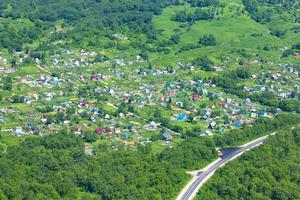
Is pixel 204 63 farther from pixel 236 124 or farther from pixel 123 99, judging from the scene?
pixel 236 124

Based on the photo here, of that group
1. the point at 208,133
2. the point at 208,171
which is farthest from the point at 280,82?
the point at 208,171

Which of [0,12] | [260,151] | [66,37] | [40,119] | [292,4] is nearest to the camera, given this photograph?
[260,151]

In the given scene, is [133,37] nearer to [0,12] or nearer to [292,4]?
[0,12]

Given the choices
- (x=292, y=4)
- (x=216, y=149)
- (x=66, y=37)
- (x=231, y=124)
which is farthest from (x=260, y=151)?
(x=292, y=4)

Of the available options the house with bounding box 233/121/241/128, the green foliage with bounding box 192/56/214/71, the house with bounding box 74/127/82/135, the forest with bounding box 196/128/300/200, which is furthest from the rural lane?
the green foliage with bounding box 192/56/214/71

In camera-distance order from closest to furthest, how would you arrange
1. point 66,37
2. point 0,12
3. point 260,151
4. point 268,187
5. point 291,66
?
point 268,187 < point 260,151 < point 291,66 < point 66,37 < point 0,12

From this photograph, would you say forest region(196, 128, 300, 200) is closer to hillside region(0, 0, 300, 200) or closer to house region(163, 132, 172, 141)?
hillside region(0, 0, 300, 200)
